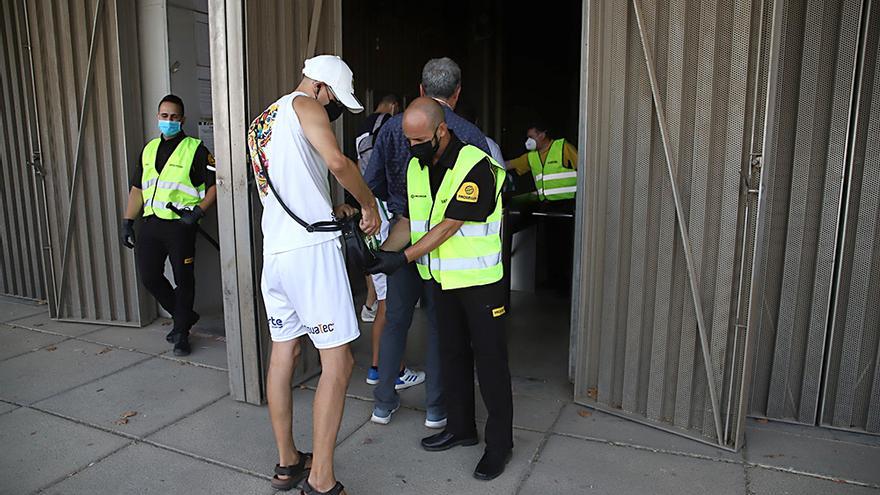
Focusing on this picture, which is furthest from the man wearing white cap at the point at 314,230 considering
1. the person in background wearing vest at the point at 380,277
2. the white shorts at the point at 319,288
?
the person in background wearing vest at the point at 380,277

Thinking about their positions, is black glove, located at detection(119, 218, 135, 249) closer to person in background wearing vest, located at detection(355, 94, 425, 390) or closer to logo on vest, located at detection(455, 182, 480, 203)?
A: person in background wearing vest, located at detection(355, 94, 425, 390)

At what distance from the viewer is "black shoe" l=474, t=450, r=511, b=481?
308 centimetres

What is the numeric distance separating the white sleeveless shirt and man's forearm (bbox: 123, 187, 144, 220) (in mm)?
2575

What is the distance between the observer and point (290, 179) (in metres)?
2.79

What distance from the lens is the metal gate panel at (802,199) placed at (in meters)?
3.26

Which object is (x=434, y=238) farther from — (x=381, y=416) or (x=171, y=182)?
(x=171, y=182)

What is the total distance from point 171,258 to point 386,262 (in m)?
2.58

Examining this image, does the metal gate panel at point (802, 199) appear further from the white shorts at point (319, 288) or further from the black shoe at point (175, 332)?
the black shoe at point (175, 332)

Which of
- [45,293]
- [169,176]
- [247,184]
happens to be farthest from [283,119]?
[45,293]

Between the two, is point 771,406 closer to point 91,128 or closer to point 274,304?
point 274,304

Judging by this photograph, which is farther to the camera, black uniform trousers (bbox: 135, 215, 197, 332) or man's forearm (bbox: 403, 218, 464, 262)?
black uniform trousers (bbox: 135, 215, 197, 332)

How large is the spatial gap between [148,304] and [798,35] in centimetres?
507

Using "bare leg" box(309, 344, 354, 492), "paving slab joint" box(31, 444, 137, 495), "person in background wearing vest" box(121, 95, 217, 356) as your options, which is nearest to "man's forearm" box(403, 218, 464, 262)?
"bare leg" box(309, 344, 354, 492)

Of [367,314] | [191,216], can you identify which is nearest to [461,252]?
[191,216]
